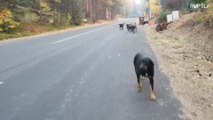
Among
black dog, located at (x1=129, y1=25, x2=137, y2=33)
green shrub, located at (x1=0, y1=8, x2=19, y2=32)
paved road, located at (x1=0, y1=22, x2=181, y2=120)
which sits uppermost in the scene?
green shrub, located at (x1=0, y1=8, x2=19, y2=32)

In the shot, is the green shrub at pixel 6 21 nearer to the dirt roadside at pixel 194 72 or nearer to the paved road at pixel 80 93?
the dirt roadside at pixel 194 72

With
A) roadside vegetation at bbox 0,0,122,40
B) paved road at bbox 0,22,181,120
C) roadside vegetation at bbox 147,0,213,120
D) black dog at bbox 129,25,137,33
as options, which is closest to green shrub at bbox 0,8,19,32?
roadside vegetation at bbox 0,0,122,40

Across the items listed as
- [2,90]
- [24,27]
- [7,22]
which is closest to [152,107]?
[2,90]

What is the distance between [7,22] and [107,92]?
28.7 meters

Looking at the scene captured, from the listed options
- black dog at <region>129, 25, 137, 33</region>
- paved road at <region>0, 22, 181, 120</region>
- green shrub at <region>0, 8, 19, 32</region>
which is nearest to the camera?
paved road at <region>0, 22, 181, 120</region>

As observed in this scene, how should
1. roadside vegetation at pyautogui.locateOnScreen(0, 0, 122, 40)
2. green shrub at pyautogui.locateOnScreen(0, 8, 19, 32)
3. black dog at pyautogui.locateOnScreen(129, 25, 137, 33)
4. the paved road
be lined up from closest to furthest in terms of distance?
the paved road → black dog at pyautogui.locateOnScreen(129, 25, 137, 33) → green shrub at pyautogui.locateOnScreen(0, 8, 19, 32) → roadside vegetation at pyautogui.locateOnScreen(0, 0, 122, 40)

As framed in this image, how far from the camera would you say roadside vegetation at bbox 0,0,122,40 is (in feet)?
112

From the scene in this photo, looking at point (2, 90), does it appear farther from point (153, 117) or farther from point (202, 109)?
point (202, 109)

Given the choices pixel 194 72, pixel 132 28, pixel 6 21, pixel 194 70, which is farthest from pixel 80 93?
pixel 6 21

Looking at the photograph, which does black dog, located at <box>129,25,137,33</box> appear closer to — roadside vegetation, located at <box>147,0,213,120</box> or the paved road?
roadside vegetation, located at <box>147,0,213,120</box>

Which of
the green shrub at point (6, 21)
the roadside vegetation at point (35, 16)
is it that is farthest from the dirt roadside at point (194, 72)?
the green shrub at point (6, 21)

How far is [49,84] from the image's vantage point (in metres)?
8.92

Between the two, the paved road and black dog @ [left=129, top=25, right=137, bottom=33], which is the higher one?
black dog @ [left=129, top=25, right=137, bottom=33]

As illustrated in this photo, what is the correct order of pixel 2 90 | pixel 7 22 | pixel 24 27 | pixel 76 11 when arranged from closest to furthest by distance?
1. pixel 2 90
2. pixel 7 22
3. pixel 24 27
4. pixel 76 11
